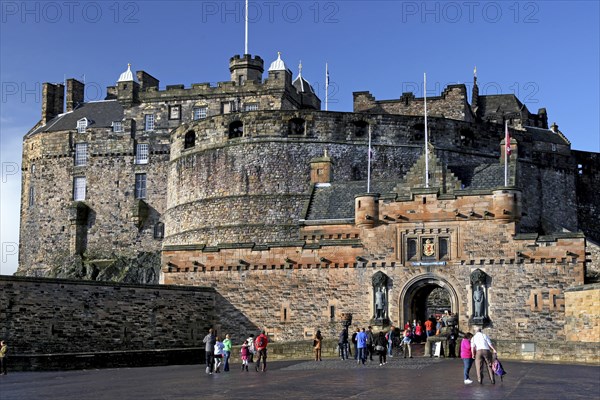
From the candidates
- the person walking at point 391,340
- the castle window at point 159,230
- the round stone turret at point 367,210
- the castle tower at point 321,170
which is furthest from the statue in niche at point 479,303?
the castle window at point 159,230

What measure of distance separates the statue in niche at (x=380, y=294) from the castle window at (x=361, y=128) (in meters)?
13.8

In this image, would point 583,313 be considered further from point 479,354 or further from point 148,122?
point 148,122

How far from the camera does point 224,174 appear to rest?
46.8 m

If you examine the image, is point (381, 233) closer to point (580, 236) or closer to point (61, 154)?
point (580, 236)

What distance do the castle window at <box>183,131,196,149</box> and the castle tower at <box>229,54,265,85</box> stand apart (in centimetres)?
689

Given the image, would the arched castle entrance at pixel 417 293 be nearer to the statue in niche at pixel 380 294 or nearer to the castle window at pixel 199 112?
the statue in niche at pixel 380 294

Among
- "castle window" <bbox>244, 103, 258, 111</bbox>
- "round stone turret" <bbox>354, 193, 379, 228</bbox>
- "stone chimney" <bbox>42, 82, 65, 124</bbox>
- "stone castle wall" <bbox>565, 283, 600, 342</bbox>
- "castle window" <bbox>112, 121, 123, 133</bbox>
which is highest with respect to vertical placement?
"stone chimney" <bbox>42, 82, 65, 124</bbox>

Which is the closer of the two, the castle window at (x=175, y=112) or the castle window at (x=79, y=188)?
the castle window at (x=175, y=112)

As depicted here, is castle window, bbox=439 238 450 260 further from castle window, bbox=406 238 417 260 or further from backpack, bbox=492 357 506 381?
backpack, bbox=492 357 506 381

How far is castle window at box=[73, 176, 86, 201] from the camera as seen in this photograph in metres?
55.7

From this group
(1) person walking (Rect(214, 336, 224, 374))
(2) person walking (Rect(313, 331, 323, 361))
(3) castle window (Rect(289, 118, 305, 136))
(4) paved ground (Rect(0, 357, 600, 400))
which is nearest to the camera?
(4) paved ground (Rect(0, 357, 600, 400))

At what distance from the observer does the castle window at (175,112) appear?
54938 millimetres

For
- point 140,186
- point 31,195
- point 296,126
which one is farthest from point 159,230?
point 296,126

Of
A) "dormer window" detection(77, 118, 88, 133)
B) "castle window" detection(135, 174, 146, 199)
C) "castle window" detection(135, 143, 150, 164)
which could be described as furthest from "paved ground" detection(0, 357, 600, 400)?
"dormer window" detection(77, 118, 88, 133)
